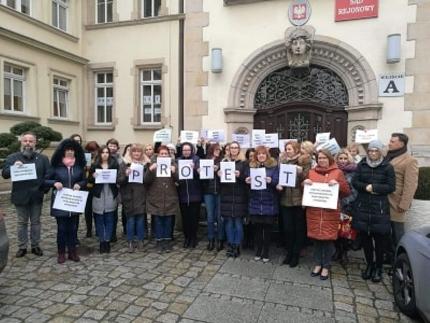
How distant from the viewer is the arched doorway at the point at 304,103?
10.2m

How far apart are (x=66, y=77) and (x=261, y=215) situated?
33.5 feet

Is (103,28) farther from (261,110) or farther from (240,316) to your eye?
(240,316)

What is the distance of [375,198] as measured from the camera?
437 cm

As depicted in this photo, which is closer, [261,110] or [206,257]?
[206,257]

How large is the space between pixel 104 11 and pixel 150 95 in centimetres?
356

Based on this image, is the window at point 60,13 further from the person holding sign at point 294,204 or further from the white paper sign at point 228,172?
the person holding sign at point 294,204

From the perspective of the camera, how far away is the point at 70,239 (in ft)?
16.7

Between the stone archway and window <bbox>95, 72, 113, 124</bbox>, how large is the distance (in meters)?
4.88

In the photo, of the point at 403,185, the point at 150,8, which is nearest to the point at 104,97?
the point at 150,8

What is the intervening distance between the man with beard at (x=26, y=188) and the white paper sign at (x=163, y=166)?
151 centimetres

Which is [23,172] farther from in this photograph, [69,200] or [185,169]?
[185,169]

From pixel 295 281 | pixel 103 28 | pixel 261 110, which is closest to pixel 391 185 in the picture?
pixel 295 281

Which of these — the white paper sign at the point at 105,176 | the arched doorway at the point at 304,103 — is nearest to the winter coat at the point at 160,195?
the white paper sign at the point at 105,176

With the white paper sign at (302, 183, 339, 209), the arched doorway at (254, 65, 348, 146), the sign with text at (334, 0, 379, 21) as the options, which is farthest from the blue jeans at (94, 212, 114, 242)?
the sign with text at (334, 0, 379, 21)
